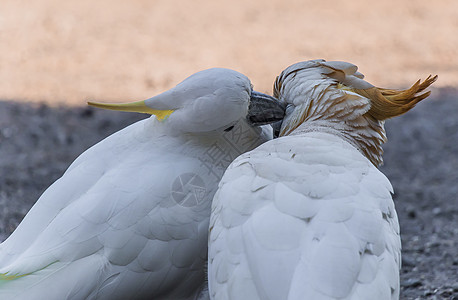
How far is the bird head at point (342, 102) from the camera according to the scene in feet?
9.50

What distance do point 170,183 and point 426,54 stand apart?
20.2ft

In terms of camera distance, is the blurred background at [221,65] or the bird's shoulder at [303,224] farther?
the blurred background at [221,65]

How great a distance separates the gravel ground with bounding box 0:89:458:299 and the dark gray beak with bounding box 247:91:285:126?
4.21 feet

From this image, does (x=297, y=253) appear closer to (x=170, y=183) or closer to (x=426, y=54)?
(x=170, y=183)

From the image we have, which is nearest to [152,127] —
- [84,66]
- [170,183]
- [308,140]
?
[170,183]

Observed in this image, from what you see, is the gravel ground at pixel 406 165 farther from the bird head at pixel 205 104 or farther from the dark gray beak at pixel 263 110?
the bird head at pixel 205 104

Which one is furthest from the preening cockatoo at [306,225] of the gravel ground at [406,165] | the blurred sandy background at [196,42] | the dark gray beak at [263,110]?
the blurred sandy background at [196,42]

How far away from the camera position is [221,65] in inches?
287

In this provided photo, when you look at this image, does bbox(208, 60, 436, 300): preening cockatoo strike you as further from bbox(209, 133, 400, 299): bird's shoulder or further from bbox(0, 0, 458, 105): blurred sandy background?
bbox(0, 0, 458, 105): blurred sandy background

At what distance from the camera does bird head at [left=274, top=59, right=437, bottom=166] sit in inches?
114

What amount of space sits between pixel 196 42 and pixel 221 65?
3.28ft

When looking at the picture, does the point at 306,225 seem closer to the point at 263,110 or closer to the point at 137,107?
the point at 263,110

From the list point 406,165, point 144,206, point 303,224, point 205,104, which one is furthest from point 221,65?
point 303,224

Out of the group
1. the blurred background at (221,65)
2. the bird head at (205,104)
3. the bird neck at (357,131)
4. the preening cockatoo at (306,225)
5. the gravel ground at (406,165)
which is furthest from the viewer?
the blurred background at (221,65)
